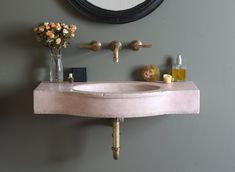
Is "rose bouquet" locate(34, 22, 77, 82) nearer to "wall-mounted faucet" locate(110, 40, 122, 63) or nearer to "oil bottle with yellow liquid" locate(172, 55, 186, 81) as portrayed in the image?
"wall-mounted faucet" locate(110, 40, 122, 63)

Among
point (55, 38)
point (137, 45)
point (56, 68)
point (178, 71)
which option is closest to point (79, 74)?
point (56, 68)

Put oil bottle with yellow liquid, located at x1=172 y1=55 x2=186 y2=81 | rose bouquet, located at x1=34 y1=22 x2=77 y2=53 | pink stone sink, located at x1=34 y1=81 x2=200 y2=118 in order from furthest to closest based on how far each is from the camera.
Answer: oil bottle with yellow liquid, located at x1=172 y1=55 x2=186 y2=81
rose bouquet, located at x1=34 y1=22 x2=77 y2=53
pink stone sink, located at x1=34 y1=81 x2=200 y2=118

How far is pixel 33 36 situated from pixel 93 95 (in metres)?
0.59

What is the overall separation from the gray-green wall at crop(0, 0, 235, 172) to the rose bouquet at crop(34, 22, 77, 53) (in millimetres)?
98

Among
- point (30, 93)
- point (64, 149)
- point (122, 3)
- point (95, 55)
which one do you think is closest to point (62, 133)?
point (64, 149)

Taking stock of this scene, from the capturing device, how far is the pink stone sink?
66.1 inches

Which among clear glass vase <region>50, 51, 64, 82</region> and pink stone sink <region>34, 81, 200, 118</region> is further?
clear glass vase <region>50, 51, 64, 82</region>

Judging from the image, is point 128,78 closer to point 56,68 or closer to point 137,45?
point 137,45

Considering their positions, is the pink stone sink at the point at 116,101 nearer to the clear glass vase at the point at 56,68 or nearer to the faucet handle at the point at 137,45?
the clear glass vase at the point at 56,68

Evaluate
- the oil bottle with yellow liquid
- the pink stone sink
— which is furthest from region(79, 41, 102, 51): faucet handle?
the oil bottle with yellow liquid

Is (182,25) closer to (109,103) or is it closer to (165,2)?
(165,2)

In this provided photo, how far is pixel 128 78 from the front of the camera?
2094mm

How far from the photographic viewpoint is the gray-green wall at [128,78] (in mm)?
2053

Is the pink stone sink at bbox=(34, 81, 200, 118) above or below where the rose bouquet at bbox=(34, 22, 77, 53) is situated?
below
